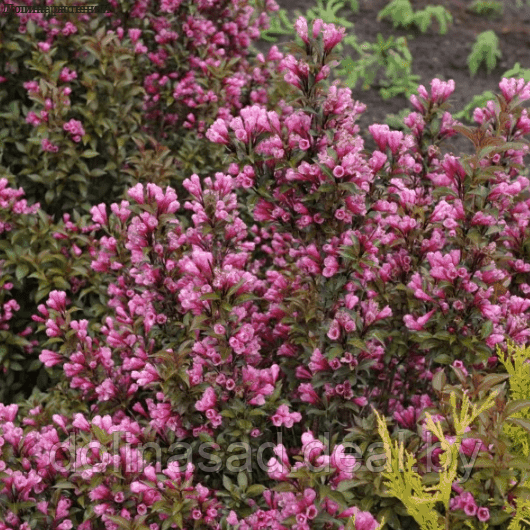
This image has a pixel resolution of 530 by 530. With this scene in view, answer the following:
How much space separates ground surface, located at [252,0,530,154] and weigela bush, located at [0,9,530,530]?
3.07 m

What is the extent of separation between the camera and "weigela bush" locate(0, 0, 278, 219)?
12.9 feet

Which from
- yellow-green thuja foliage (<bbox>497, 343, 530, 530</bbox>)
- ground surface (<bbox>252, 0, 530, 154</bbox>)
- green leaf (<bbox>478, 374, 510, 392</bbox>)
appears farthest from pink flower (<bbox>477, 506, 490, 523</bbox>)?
ground surface (<bbox>252, 0, 530, 154</bbox>)

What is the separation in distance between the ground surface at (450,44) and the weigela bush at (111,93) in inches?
68.9

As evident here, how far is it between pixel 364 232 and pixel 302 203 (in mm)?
271

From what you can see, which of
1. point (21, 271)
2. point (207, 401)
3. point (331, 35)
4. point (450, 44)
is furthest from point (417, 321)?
point (450, 44)

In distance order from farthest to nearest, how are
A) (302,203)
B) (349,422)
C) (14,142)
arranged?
(14,142)
(349,422)
(302,203)

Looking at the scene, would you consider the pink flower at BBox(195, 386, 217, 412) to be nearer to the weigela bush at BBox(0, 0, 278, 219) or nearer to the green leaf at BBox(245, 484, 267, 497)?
the green leaf at BBox(245, 484, 267, 497)

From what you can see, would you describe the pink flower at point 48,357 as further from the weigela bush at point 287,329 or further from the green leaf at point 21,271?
the green leaf at point 21,271

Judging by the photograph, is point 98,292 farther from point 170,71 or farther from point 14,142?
point 170,71

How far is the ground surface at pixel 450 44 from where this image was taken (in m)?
6.01

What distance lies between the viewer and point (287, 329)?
9.63 feet

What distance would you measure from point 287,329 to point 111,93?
77.4 inches

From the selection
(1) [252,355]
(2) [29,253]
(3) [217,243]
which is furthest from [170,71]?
(1) [252,355]

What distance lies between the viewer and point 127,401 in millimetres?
2975
